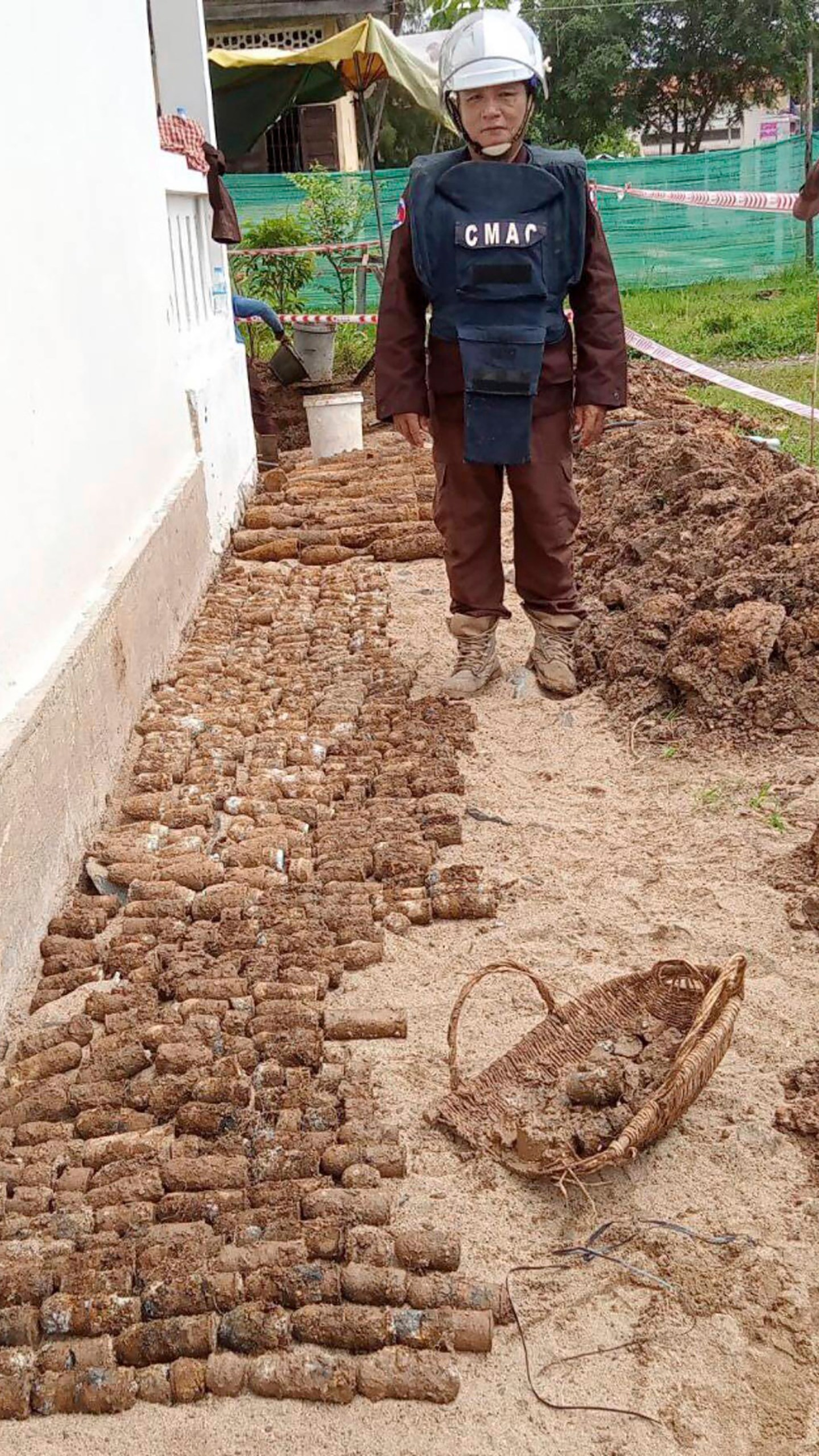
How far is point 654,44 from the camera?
105ft

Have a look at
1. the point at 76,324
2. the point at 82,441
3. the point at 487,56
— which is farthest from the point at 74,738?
the point at 487,56

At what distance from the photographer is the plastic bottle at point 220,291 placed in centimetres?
896

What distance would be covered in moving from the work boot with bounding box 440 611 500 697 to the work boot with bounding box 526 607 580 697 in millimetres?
185

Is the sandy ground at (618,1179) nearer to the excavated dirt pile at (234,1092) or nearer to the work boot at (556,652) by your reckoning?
the excavated dirt pile at (234,1092)

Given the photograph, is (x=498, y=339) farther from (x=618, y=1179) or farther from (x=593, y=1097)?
(x=618, y=1179)

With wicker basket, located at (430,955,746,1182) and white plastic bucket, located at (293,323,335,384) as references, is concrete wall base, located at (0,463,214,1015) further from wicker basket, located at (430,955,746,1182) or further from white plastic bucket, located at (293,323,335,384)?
white plastic bucket, located at (293,323,335,384)

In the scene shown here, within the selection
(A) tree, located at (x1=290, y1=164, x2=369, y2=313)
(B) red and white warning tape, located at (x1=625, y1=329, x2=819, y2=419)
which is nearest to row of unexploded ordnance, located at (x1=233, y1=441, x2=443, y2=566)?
(B) red and white warning tape, located at (x1=625, y1=329, x2=819, y2=419)

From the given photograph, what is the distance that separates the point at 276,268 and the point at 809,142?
7.11 meters

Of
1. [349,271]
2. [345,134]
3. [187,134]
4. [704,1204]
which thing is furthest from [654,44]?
[704,1204]

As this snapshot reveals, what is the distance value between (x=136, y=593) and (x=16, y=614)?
147 cm

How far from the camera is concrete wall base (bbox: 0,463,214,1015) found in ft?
11.5

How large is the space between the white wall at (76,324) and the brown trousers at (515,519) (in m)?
1.26

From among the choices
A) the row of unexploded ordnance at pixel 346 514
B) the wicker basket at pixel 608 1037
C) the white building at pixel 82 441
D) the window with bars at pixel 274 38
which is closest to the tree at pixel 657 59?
the window with bars at pixel 274 38

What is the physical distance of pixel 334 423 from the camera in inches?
401
